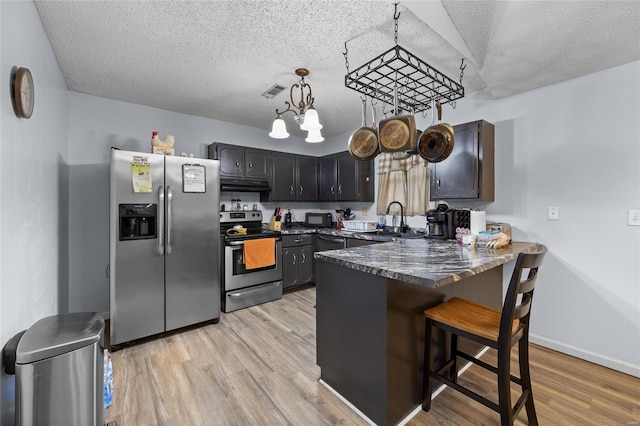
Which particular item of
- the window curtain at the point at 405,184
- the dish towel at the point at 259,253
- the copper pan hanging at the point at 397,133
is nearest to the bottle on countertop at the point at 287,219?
the dish towel at the point at 259,253

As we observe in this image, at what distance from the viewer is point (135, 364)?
225 centimetres

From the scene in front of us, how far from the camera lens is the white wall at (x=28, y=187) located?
123 cm

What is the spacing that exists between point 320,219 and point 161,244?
8.10ft

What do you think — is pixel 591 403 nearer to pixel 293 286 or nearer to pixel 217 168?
pixel 293 286

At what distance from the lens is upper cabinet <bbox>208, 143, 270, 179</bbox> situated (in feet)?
12.3

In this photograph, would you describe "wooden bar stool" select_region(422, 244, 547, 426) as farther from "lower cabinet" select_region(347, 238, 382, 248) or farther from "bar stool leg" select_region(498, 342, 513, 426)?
"lower cabinet" select_region(347, 238, 382, 248)

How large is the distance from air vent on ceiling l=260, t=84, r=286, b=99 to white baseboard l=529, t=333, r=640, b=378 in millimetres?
3520

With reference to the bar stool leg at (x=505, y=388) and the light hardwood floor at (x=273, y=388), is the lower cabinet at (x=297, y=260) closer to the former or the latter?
the light hardwood floor at (x=273, y=388)

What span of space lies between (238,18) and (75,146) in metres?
2.52

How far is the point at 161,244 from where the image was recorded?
2.67 m

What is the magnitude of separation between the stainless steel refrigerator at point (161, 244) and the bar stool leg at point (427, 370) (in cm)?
220

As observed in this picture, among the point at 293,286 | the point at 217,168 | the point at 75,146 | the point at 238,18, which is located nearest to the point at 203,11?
the point at 238,18

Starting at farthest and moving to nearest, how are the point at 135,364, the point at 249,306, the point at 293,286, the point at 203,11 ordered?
the point at 293,286 → the point at 249,306 → the point at 135,364 → the point at 203,11

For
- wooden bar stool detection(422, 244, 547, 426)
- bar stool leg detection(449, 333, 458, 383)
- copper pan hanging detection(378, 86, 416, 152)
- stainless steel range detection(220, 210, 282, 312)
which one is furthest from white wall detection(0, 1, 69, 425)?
bar stool leg detection(449, 333, 458, 383)
